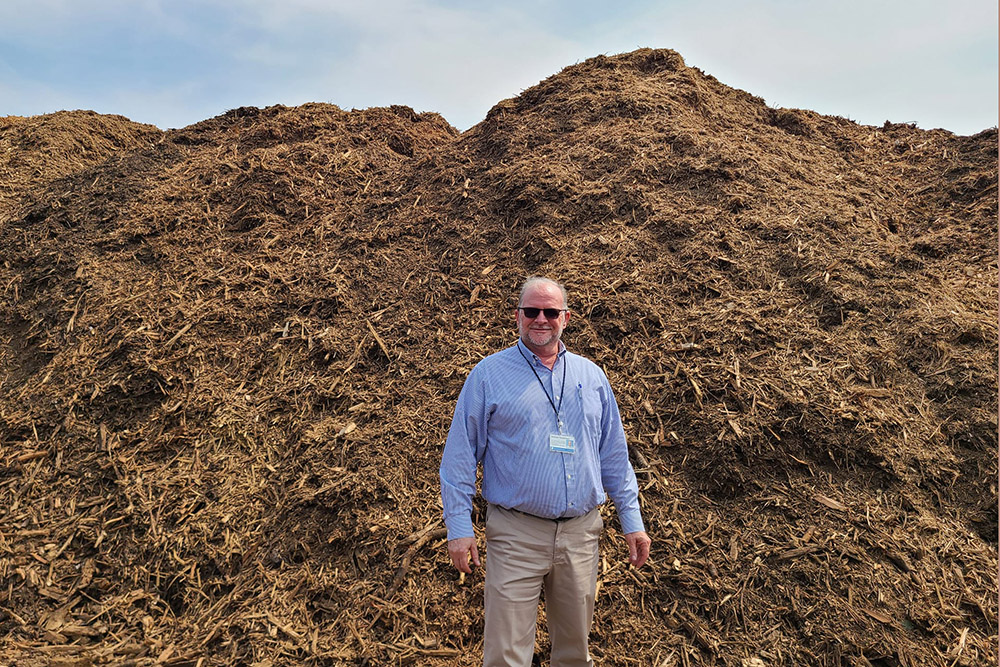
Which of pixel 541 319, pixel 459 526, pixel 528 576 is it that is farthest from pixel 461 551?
pixel 541 319

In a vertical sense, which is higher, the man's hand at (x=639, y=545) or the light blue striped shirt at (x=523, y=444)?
the light blue striped shirt at (x=523, y=444)

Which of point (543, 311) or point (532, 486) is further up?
point (543, 311)

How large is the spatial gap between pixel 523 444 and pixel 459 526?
0.43 metres

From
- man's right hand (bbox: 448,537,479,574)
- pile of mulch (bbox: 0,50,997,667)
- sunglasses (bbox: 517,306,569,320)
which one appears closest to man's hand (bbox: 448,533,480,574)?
man's right hand (bbox: 448,537,479,574)

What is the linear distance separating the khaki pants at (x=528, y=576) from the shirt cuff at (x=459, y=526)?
0.35 ft

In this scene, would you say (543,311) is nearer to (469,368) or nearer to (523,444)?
(523,444)

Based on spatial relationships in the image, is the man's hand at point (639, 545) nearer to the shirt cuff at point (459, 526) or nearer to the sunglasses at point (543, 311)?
the shirt cuff at point (459, 526)

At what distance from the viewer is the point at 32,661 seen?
3768mm

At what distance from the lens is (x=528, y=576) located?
9.22 ft

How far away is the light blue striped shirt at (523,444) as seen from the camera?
2.82 m

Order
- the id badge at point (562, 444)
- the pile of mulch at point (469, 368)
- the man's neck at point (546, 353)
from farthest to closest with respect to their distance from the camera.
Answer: the pile of mulch at point (469, 368)
the man's neck at point (546, 353)
the id badge at point (562, 444)

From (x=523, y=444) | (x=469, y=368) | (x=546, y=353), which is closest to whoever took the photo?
(x=523, y=444)

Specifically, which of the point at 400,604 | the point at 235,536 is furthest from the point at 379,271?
the point at 400,604

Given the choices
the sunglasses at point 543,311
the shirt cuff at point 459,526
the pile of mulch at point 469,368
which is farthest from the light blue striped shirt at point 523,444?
the pile of mulch at point 469,368
